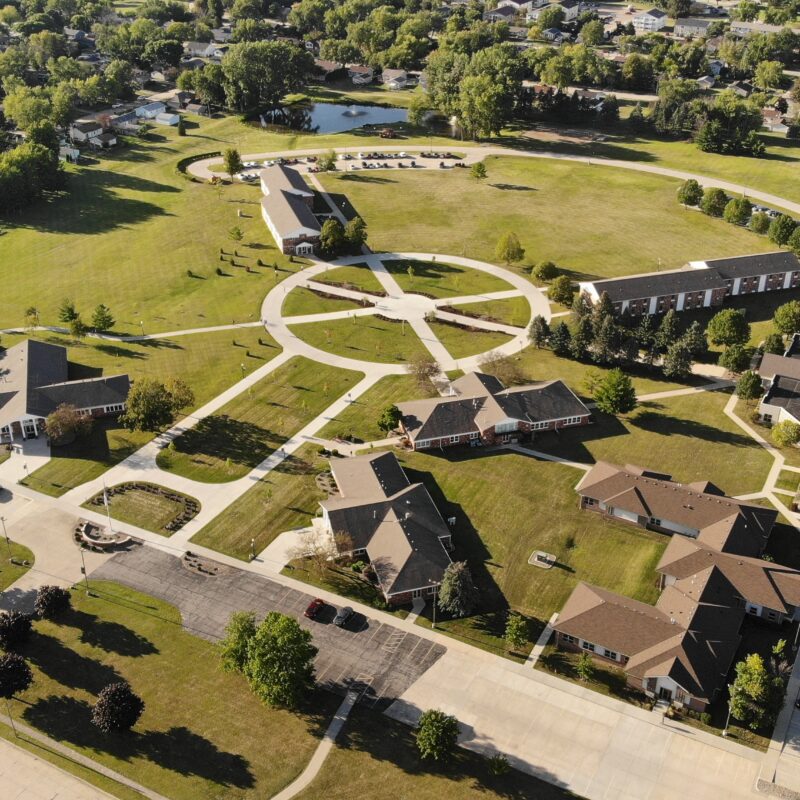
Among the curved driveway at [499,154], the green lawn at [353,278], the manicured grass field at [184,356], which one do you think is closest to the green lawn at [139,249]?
the manicured grass field at [184,356]

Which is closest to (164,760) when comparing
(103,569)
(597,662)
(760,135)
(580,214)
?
(103,569)

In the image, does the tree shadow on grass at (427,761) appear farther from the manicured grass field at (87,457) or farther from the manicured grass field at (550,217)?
the manicured grass field at (550,217)

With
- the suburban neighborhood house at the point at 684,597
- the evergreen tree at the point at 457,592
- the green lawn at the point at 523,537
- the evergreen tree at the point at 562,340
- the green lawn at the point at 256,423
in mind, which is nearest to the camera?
the suburban neighborhood house at the point at 684,597

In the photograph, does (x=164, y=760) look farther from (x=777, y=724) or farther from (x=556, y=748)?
(x=777, y=724)

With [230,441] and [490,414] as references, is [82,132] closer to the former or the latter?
[230,441]

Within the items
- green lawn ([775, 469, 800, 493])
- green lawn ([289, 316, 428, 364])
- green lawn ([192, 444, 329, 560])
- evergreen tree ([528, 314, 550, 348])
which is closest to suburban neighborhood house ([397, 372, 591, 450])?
green lawn ([192, 444, 329, 560])

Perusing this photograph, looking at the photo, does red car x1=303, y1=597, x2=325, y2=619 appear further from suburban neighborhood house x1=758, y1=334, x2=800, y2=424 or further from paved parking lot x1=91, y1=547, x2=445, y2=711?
suburban neighborhood house x1=758, y1=334, x2=800, y2=424
